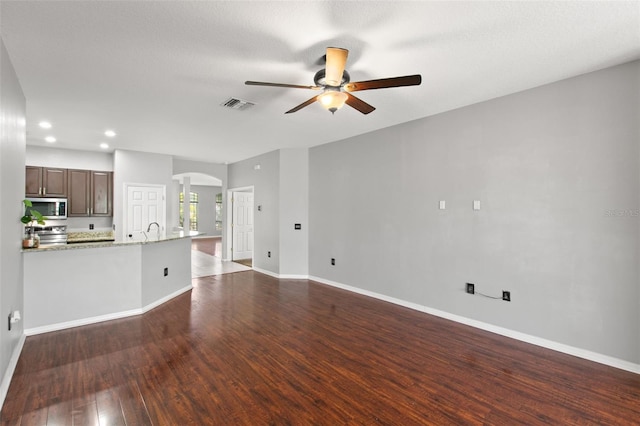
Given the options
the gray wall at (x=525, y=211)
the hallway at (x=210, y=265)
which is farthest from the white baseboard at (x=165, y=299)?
the gray wall at (x=525, y=211)

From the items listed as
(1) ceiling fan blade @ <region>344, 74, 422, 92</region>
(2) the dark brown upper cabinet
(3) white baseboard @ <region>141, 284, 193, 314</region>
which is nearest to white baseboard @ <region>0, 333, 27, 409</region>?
(3) white baseboard @ <region>141, 284, 193, 314</region>

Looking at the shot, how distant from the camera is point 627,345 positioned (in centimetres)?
269

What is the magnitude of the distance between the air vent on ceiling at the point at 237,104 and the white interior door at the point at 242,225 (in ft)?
15.1

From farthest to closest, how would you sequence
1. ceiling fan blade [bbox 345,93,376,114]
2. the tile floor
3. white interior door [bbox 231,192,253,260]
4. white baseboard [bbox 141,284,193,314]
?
white interior door [bbox 231,192,253,260]
the tile floor
white baseboard [bbox 141,284,193,314]
ceiling fan blade [bbox 345,93,376,114]

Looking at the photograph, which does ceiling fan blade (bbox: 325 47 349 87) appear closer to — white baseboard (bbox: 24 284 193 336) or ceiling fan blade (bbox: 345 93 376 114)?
ceiling fan blade (bbox: 345 93 376 114)

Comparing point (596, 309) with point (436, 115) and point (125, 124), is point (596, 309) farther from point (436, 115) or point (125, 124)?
point (125, 124)

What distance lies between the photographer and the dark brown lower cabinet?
6086 mm

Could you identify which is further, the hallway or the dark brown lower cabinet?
the hallway

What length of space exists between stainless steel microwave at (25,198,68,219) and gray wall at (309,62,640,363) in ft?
19.1

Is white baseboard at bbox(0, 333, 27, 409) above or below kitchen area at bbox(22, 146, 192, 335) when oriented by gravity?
below

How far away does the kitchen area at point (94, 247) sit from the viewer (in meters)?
3.48

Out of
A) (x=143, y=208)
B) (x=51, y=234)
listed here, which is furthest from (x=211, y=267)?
(x=51, y=234)

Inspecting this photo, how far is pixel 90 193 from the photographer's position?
6234 millimetres

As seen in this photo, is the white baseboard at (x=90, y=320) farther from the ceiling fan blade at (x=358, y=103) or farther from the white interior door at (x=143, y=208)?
the ceiling fan blade at (x=358, y=103)
